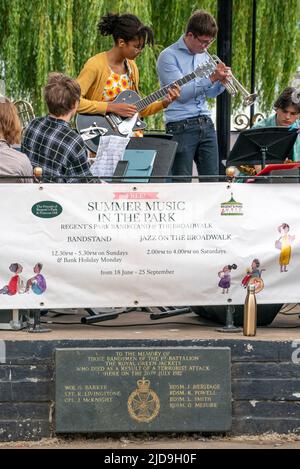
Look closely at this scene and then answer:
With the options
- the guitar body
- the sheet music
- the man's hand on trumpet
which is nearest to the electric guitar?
the guitar body

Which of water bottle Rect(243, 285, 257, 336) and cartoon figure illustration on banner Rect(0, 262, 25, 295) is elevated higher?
cartoon figure illustration on banner Rect(0, 262, 25, 295)

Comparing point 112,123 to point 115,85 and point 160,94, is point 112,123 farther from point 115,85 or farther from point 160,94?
point 160,94

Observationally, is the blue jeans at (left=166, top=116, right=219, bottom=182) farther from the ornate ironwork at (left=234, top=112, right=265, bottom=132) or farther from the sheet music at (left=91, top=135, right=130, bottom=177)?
the ornate ironwork at (left=234, top=112, right=265, bottom=132)

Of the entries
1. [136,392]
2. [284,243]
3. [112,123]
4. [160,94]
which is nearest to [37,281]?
[136,392]

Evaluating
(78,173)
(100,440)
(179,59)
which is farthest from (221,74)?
(100,440)

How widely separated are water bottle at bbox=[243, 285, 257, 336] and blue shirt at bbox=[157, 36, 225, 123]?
3.21 metres

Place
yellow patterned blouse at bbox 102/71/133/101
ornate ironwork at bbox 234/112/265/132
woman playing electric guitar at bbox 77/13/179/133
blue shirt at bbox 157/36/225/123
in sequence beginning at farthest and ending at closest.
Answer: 1. ornate ironwork at bbox 234/112/265/132
2. blue shirt at bbox 157/36/225/123
3. yellow patterned blouse at bbox 102/71/133/101
4. woman playing electric guitar at bbox 77/13/179/133

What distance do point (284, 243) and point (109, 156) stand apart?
6.34 feet

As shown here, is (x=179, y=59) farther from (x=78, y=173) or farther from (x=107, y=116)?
A: (x=78, y=173)

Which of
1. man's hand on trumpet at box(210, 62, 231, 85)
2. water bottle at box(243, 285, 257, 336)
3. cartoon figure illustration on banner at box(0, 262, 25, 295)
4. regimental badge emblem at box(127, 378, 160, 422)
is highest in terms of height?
man's hand on trumpet at box(210, 62, 231, 85)

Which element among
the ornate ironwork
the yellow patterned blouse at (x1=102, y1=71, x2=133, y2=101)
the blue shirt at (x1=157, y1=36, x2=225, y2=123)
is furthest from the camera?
the ornate ironwork

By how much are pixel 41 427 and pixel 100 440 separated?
0.39m

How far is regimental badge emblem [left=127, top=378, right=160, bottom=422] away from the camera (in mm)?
8742

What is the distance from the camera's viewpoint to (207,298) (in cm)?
920
